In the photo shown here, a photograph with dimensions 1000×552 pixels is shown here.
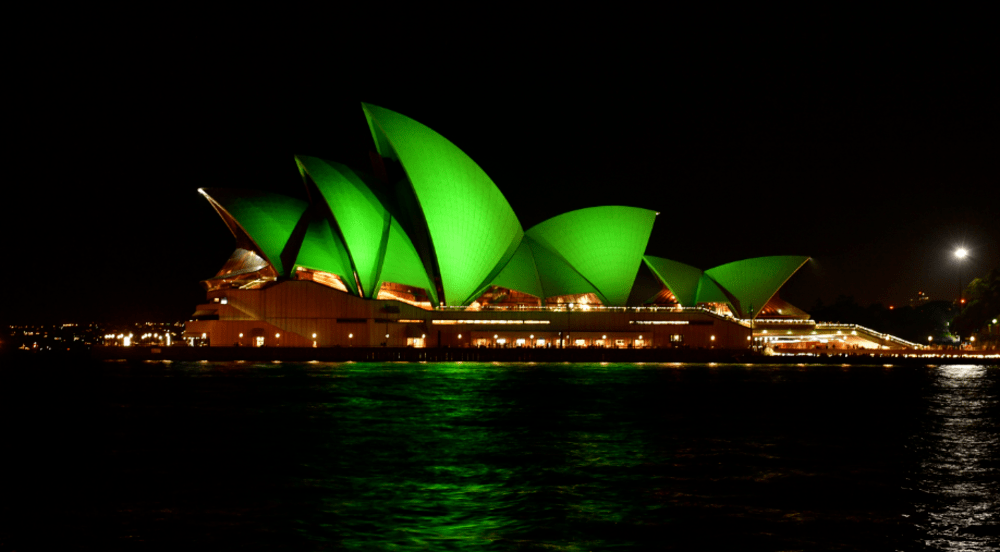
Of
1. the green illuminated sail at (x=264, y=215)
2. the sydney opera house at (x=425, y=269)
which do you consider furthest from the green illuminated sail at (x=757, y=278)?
the green illuminated sail at (x=264, y=215)

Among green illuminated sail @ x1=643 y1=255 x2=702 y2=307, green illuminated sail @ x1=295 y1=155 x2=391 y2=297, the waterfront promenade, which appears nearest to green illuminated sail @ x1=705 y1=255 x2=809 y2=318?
green illuminated sail @ x1=643 y1=255 x2=702 y2=307

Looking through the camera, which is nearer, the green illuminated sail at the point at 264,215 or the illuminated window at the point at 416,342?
the green illuminated sail at the point at 264,215

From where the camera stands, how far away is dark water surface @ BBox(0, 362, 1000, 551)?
Result: 12.2 meters

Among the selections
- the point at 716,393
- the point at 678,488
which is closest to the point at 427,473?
the point at 678,488

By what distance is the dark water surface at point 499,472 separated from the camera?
12180mm

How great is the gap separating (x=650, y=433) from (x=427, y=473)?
7.92m

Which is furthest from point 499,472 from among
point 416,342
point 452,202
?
point 416,342

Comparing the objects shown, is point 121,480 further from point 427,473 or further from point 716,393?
point 716,393

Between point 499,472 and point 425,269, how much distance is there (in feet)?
166

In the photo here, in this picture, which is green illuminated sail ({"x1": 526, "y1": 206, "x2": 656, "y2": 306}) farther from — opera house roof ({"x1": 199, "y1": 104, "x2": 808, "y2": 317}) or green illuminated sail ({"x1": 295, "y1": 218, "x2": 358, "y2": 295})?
green illuminated sail ({"x1": 295, "y1": 218, "x2": 358, "y2": 295})

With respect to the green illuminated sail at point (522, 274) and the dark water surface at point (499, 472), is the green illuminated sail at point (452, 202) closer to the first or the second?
the green illuminated sail at point (522, 274)

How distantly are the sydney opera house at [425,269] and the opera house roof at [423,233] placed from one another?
104mm

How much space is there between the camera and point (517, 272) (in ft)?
233

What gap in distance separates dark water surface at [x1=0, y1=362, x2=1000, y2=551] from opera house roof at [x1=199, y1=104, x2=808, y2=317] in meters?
28.8
